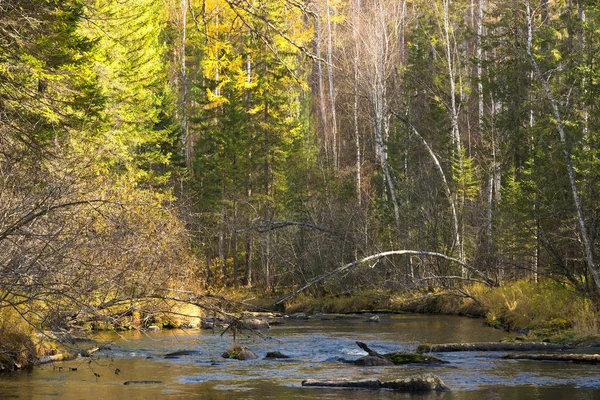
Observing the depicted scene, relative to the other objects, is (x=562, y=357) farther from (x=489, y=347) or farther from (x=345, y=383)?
(x=345, y=383)

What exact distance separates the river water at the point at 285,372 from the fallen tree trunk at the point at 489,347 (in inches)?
14.0

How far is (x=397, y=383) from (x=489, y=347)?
16.5ft

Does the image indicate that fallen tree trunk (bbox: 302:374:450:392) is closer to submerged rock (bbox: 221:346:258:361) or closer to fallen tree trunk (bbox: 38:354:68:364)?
submerged rock (bbox: 221:346:258:361)

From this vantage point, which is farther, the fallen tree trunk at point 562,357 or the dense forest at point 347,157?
the dense forest at point 347,157

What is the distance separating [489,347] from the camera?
17.6m

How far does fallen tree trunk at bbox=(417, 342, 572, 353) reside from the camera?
17344 mm

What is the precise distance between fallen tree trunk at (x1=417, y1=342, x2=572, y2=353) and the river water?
36 centimetres

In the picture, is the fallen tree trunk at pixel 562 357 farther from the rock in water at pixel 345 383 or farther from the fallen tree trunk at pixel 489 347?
the rock in water at pixel 345 383

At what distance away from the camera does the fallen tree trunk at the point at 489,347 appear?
683 inches

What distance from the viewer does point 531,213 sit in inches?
848

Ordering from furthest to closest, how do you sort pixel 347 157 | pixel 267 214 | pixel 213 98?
pixel 347 157 → pixel 213 98 → pixel 267 214

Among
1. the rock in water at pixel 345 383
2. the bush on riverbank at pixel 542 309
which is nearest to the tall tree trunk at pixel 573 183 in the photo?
the bush on riverbank at pixel 542 309

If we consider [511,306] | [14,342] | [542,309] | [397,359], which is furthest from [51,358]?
[511,306]

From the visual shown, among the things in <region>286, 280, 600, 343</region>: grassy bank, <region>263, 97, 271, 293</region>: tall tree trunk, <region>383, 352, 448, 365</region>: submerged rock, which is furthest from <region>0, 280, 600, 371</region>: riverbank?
<region>383, 352, 448, 365</region>: submerged rock
